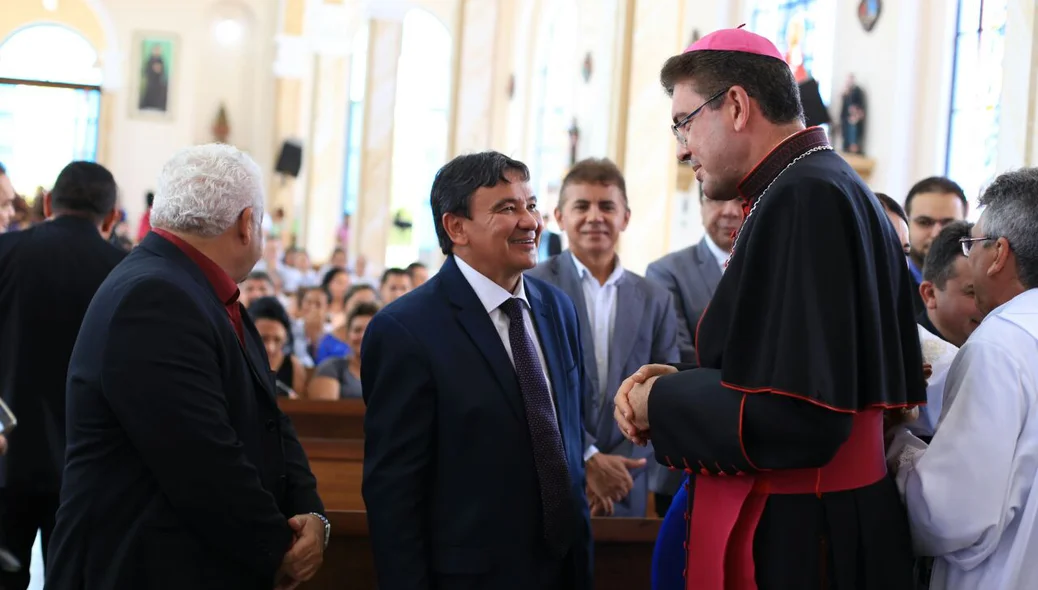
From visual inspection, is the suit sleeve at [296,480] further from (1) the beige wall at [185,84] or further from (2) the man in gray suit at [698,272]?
(1) the beige wall at [185,84]

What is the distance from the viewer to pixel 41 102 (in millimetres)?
28859

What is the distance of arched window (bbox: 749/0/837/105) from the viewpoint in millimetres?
12250

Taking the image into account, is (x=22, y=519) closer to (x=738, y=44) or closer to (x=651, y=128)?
(x=738, y=44)

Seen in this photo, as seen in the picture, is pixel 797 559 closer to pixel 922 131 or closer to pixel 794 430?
pixel 794 430

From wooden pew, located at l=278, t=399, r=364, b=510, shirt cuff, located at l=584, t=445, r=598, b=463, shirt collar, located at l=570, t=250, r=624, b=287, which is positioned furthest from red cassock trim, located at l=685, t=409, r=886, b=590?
wooden pew, located at l=278, t=399, r=364, b=510

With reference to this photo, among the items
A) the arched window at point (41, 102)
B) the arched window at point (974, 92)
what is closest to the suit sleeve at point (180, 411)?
the arched window at point (974, 92)

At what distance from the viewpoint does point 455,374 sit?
2926 millimetres

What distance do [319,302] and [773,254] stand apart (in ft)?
28.0

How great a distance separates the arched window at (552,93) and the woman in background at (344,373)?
12.6m

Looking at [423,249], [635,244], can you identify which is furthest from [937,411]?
[423,249]

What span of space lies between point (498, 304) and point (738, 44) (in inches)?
37.7

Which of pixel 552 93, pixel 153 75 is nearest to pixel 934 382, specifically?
pixel 552 93

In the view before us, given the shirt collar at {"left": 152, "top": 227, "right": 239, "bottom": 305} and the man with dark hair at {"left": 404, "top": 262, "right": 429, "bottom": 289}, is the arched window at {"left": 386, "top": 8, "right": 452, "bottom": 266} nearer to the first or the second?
the man with dark hair at {"left": 404, "top": 262, "right": 429, "bottom": 289}

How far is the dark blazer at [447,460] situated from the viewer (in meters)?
2.85
